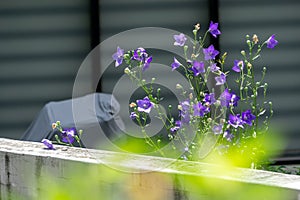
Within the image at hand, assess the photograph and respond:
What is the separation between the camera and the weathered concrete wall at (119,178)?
1.39 metres

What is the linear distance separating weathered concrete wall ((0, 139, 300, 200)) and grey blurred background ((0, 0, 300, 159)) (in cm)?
379

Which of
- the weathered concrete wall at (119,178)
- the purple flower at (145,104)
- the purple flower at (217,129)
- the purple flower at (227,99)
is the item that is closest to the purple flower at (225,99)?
the purple flower at (227,99)

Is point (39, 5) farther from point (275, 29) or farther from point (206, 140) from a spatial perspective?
point (206, 140)

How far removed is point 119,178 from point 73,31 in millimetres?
4985

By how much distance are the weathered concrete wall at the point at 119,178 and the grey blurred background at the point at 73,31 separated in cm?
379

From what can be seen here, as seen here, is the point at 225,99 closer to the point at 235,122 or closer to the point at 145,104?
the point at 235,122

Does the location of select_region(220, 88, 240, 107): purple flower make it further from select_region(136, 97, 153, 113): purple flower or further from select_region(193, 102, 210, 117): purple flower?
select_region(136, 97, 153, 113): purple flower

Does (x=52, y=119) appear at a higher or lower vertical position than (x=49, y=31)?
lower

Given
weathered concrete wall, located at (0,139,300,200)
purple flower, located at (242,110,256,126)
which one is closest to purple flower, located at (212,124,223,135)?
purple flower, located at (242,110,256,126)

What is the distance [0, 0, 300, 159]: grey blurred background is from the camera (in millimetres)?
7121

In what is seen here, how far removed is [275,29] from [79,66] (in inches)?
73.5

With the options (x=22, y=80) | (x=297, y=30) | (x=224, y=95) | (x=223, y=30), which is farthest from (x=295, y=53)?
(x=224, y=95)

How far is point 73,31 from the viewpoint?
7.13 metres

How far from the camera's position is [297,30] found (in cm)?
726
